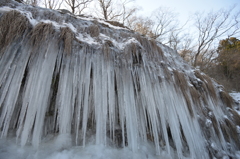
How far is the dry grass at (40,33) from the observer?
1.83 m

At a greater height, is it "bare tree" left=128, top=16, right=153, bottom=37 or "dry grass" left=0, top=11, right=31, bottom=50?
"bare tree" left=128, top=16, right=153, bottom=37

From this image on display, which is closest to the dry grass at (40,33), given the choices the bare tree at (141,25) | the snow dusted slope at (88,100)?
the snow dusted slope at (88,100)

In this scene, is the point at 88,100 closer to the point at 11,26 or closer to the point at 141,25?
the point at 11,26

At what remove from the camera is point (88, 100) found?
2.01m

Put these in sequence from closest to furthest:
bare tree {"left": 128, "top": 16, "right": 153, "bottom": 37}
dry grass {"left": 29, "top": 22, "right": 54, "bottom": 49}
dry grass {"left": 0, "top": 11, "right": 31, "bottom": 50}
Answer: dry grass {"left": 0, "top": 11, "right": 31, "bottom": 50} → dry grass {"left": 29, "top": 22, "right": 54, "bottom": 49} → bare tree {"left": 128, "top": 16, "right": 153, "bottom": 37}

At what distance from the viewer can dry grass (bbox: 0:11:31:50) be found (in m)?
1.69

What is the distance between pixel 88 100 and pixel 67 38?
3.89 feet

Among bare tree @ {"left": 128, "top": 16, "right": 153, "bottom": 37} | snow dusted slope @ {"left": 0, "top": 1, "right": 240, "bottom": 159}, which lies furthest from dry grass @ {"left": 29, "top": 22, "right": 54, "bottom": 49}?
bare tree @ {"left": 128, "top": 16, "right": 153, "bottom": 37}

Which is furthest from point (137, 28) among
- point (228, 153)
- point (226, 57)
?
point (228, 153)

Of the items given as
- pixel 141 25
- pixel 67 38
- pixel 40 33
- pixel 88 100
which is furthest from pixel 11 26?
pixel 141 25

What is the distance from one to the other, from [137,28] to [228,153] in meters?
10.8

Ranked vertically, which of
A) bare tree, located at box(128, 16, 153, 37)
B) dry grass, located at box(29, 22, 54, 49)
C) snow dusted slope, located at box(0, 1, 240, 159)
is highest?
bare tree, located at box(128, 16, 153, 37)

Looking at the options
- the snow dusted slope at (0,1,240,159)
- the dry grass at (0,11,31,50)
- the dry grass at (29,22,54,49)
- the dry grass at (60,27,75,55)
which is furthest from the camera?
the dry grass at (60,27,75,55)

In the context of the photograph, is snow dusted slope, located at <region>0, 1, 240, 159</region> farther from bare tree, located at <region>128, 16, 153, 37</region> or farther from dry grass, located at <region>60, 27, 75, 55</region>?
bare tree, located at <region>128, 16, 153, 37</region>
